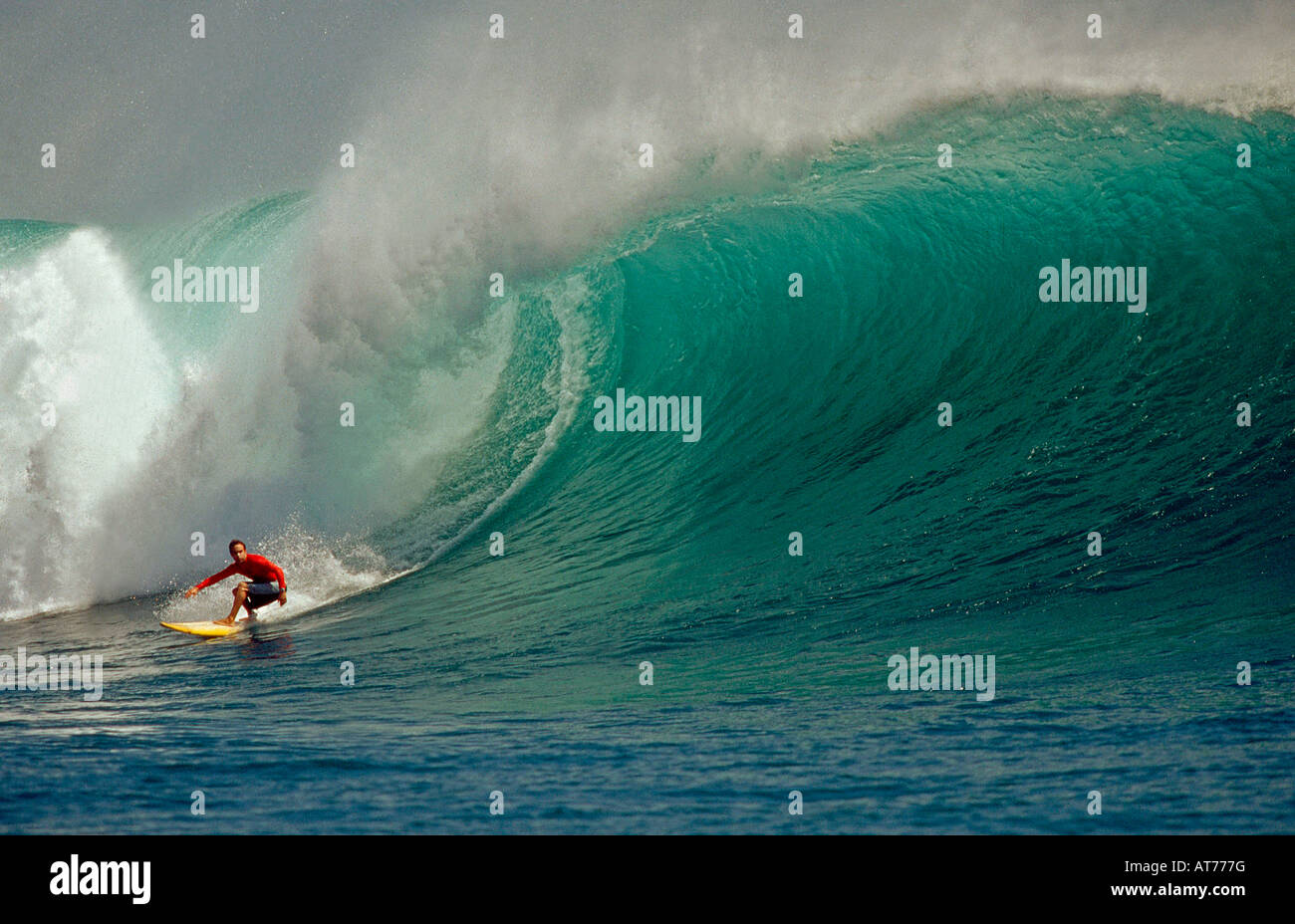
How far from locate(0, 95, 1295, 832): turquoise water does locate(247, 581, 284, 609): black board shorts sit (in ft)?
0.96

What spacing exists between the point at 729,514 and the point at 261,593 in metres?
4.13

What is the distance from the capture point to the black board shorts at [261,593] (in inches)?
380

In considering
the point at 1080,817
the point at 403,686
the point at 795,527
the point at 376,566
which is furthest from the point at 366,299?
the point at 1080,817

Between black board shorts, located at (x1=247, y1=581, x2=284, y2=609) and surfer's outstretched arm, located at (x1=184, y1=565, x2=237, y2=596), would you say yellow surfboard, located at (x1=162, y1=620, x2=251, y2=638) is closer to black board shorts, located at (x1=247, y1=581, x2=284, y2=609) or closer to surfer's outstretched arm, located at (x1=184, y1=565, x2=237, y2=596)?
black board shorts, located at (x1=247, y1=581, x2=284, y2=609)

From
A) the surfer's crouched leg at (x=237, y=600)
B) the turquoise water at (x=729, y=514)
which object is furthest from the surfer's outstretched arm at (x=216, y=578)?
the turquoise water at (x=729, y=514)

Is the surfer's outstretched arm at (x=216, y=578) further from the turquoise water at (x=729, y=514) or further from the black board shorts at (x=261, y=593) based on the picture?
the turquoise water at (x=729, y=514)

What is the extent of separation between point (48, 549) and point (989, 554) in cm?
943

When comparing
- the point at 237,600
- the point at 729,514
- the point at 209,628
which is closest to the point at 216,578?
the point at 237,600

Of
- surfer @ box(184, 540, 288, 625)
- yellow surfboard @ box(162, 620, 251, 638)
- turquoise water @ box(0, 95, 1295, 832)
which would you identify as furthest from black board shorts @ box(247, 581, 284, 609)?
turquoise water @ box(0, 95, 1295, 832)

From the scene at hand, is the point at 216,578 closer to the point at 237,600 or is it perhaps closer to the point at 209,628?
the point at 237,600

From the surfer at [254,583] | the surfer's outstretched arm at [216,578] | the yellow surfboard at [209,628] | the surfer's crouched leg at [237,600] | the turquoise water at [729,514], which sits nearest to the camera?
the turquoise water at [729,514]

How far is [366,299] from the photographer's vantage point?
13141mm

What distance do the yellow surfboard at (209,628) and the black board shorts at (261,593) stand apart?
0.59 ft
